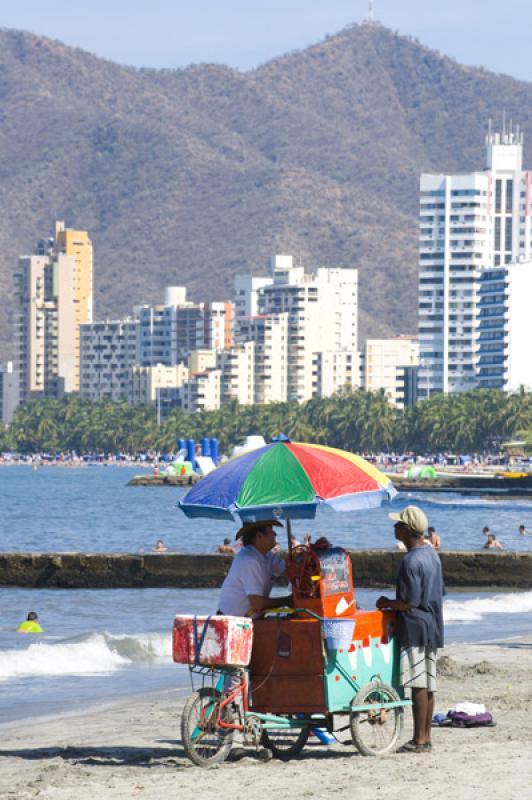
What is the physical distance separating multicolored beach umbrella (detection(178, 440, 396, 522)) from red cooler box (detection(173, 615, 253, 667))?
1195mm

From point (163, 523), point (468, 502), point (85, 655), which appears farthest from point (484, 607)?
point (468, 502)

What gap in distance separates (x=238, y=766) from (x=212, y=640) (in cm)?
107

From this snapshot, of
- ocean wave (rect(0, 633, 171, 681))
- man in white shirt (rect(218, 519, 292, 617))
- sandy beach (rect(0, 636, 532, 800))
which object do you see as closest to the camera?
sandy beach (rect(0, 636, 532, 800))

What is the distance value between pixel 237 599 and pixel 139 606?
71.8ft

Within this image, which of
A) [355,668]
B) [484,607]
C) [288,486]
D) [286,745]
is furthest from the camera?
[484,607]

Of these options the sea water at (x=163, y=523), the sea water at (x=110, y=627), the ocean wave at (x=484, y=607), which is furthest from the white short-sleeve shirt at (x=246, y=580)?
the sea water at (x=163, y=523)

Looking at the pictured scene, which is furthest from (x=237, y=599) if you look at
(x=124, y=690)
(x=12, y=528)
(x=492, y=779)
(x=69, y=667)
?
(x=12, y=528)

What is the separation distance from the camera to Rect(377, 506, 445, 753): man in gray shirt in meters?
14.5

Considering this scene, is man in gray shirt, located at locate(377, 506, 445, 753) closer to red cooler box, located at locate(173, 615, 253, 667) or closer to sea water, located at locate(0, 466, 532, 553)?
red cooler box, located at locate(173, 615, 253, 667)

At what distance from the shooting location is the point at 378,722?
14.7m

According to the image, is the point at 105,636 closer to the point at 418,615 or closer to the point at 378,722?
the point at 378,722

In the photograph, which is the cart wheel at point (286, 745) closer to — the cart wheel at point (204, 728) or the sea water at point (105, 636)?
the cart wheel at point (204, 728)

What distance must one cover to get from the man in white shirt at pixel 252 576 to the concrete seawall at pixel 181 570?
24935 mm

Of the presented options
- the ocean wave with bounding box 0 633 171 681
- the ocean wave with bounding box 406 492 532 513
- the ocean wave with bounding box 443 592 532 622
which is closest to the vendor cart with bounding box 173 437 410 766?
the ocean wave with bounding box 0 633 171 681
